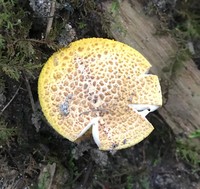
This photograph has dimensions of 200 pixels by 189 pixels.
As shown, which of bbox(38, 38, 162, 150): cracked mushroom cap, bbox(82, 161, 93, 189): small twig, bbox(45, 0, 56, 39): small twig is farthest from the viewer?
bbox(82, 161, 93, 189): small twig

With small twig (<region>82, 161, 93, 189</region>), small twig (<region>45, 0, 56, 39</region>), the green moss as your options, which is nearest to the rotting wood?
small twig (<region>45, 0, 56, 39</region>)

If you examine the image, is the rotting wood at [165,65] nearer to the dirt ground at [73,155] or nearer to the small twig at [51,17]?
the dirt ground at [73,155]

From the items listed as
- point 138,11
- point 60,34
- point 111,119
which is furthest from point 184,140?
point 60,34

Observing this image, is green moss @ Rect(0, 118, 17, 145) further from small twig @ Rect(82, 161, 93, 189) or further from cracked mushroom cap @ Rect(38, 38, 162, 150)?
small twig @ Rect(82, 161, 93, 189)

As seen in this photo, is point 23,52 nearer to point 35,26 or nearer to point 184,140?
point 35,26

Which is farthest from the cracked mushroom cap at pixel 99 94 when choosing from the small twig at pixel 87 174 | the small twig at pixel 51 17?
the small twig at pixel 87 174
